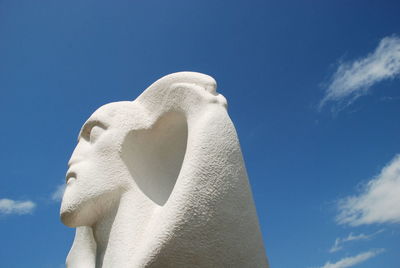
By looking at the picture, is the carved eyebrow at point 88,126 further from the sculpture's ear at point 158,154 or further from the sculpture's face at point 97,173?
the sculpture's ear at point 158,154

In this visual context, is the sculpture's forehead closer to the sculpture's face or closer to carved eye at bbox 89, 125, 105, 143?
the sculpture's face

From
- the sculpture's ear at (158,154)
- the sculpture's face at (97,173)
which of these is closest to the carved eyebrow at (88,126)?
the sculpture's face at (97,173)

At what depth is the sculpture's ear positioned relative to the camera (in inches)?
171

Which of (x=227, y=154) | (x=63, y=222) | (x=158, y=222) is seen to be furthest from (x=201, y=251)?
(x=63, y=222)

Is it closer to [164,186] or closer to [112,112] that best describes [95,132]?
[112,112]

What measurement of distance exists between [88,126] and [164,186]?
1.27 metres

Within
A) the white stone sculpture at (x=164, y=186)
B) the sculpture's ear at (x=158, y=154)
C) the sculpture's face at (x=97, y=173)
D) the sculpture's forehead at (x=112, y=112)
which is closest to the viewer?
the white stone sculpture at (x=164, y=186)

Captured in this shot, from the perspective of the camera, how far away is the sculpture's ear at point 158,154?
14.3 feet

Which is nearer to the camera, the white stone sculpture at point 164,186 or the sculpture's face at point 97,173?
the white stone sculpture at point 164,186

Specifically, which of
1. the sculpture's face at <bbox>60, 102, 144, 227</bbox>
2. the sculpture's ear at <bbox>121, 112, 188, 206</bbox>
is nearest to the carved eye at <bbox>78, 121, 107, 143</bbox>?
the sculpture's face at <bbox>60, 102, 144, 227</bbox>

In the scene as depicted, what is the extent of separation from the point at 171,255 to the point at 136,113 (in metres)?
1.95

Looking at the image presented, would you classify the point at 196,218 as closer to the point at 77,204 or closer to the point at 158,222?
the point at 158,222

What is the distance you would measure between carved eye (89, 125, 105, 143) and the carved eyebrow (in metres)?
0.04

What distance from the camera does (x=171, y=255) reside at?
327 centimetres
